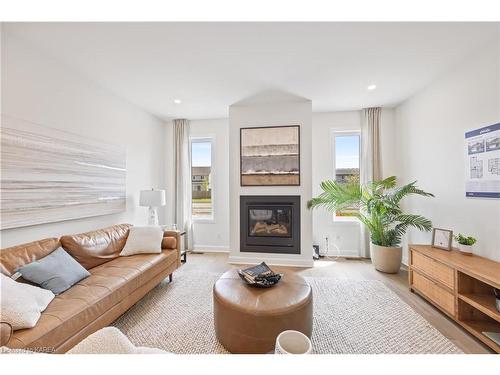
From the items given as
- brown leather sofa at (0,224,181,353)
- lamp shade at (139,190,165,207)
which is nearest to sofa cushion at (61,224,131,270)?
brown leather sofa at (0,224,181,353)

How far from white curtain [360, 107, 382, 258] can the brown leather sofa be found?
10.7ft

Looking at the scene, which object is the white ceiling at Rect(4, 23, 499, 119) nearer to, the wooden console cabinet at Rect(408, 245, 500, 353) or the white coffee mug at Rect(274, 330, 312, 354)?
the wooden console cabinet at Rect(408, 245, 500, 353)

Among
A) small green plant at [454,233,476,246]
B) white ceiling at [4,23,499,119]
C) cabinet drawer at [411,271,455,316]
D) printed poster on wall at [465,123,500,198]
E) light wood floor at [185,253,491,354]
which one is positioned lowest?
light wood floor at [185,253,491,354]

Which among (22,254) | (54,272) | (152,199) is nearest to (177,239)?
(152,199)

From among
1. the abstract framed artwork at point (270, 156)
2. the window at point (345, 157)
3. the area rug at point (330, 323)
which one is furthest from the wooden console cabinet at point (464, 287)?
the abstract framed artwork at point (270, 156)

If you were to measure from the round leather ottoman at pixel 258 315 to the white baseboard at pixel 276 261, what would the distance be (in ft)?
5.84

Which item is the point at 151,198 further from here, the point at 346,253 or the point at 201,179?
the point at 346,253

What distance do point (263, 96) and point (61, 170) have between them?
2798 mm

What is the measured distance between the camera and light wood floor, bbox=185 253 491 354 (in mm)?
1742

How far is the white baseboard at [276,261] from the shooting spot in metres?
3.46

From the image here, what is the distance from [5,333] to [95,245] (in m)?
1.34

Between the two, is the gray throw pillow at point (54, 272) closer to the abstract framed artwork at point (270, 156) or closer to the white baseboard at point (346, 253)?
the abstract framed artwork at point (270, 156)
